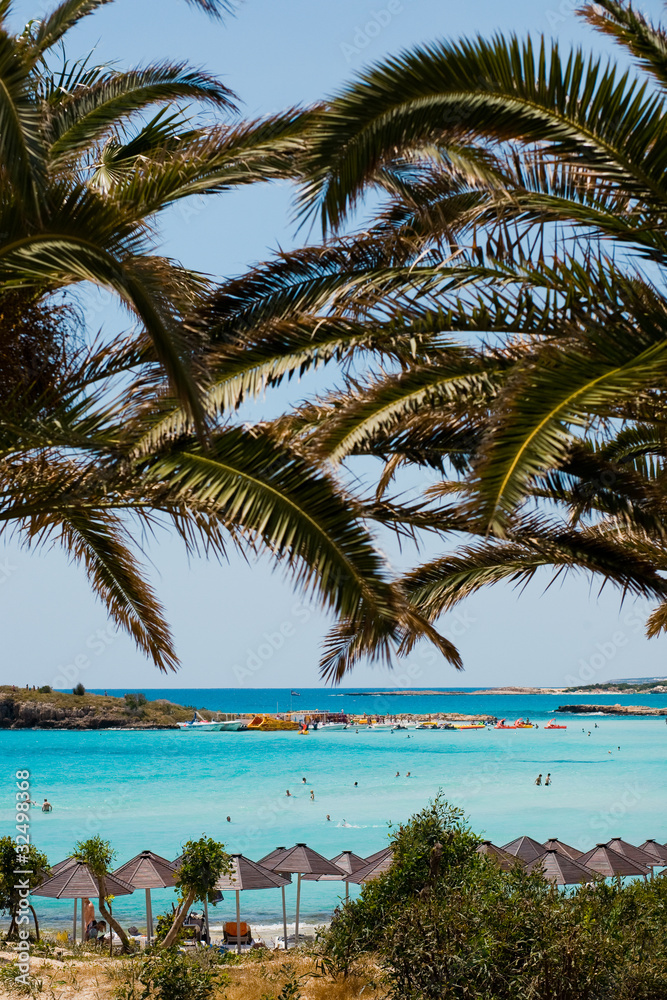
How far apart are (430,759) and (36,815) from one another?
115 ft

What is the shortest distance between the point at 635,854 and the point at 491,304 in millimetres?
17199

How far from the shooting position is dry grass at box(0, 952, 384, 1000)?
29.8 ft

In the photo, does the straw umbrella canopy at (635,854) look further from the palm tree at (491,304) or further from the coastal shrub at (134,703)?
the coastal shrub at (134,703)

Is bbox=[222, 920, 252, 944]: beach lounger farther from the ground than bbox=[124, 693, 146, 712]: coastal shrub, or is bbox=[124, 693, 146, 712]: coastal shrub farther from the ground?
bbox=[124, 693, 146, 712]: coastal shrub

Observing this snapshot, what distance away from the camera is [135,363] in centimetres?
539

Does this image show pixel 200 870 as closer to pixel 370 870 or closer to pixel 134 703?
pixel 370 870

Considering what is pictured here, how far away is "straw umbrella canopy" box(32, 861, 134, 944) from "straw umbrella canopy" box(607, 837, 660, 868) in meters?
10.1

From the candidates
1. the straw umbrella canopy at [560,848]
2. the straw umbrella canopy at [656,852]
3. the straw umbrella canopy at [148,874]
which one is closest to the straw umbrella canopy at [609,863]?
the straw umbrella canopy at [656,852]

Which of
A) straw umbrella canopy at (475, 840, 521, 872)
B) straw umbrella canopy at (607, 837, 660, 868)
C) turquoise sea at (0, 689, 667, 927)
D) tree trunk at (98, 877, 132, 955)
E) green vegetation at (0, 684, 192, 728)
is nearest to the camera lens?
straw umbrella canopy at (475, 840, 521, 872)

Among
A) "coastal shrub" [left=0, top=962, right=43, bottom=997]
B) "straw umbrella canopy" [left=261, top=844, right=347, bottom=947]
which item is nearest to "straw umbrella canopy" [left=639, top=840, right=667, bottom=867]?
"straw umbrella canopy" [left=261, top=844, right=347, bottom=947]

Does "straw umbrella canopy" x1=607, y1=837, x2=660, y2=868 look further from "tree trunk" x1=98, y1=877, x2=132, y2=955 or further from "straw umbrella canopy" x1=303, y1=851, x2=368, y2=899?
"tree trunk" x1=98, y1=877, x2=132, y2=955

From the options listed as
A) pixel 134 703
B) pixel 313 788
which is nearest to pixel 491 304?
pixel 313 788

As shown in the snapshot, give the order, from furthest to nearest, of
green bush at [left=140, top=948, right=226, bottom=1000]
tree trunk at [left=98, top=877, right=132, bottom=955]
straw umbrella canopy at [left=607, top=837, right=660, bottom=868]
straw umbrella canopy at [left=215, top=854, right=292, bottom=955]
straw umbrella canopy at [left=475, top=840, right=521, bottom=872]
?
1. straw umbrella canopy at [left=607, top=837, right=660, bottom=868]
2. straw umbrella canopy at [left=215, top=854, right=292, bottom=955]
3. tree trunk at [left=98, top=877, right=132, bottom=955]
4. straw umbrella canopy at [left=475, top=840, right=521, bottom=872]
5. green bush at [left=140, top=948, right=226, bottom=1000]

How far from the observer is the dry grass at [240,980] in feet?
29.8
